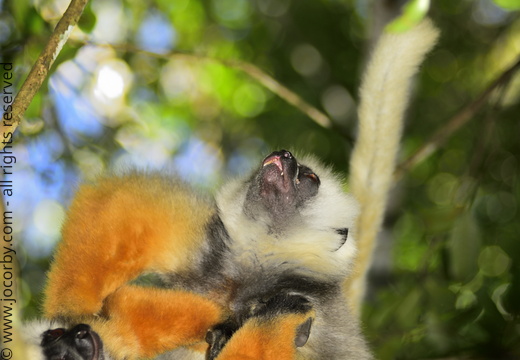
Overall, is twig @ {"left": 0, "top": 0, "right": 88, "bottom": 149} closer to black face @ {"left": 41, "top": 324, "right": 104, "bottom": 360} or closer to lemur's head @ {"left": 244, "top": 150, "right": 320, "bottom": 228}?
black face @ {"left": 41, "top": 324, "right": 104, "bottom": 360}

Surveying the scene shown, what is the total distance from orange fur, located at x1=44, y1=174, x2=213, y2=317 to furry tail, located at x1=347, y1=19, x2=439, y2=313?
1024mm

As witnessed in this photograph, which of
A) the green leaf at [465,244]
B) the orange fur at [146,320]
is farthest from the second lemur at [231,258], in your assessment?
the green leaf at [465,244]

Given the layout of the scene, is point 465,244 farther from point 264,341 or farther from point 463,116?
point 264,341

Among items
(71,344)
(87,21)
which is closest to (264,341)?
Answer: (71,344)

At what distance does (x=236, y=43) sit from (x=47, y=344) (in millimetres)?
6784

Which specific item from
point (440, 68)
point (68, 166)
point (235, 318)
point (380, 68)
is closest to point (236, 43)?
point (440, 68)

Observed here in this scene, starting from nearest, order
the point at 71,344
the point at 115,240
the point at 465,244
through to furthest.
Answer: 1. the point at 71,344
2. the point at 115,240
3. the point at 465,244

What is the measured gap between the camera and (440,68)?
8531mm

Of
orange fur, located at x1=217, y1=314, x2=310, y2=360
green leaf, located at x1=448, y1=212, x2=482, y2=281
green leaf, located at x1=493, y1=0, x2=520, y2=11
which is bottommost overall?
orange fur, located at x1=217, y1=314, x2=310, y2=360

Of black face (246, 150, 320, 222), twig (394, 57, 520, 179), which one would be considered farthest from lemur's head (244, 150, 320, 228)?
twig (394, 57, 520, 179)

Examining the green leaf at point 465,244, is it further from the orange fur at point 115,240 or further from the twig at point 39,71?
the twig at point 39,71

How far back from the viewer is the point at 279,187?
2721 millimetres

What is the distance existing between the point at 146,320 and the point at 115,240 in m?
0.35

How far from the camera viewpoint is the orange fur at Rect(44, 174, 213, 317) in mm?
2145
